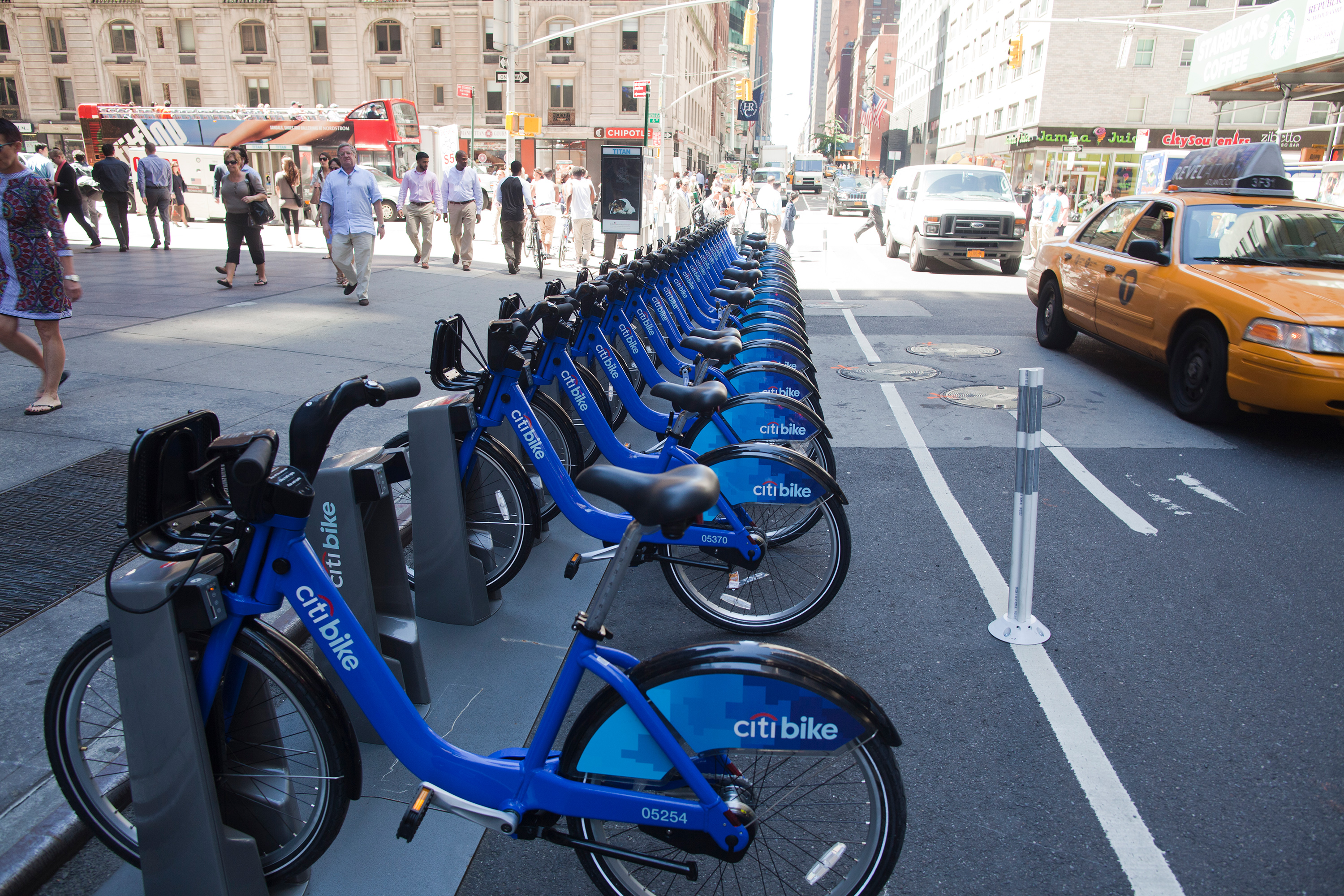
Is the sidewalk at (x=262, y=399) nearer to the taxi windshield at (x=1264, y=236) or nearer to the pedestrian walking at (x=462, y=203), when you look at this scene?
the pedestrian walking at (x=462, y=203)

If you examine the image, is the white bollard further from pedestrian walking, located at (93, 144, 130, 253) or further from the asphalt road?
pedestrian walking, located at (93, 144, 130, 253)

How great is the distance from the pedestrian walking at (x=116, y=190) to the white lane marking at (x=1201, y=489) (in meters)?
17.1

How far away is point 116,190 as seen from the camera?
635 inches

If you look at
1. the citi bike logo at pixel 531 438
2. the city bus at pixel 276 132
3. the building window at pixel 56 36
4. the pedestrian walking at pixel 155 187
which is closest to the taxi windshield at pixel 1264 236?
the citi bike logo at pixel 531 438

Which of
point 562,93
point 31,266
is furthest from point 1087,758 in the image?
point 562,93

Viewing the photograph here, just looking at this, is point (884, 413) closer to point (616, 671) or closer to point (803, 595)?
point (803, 595)

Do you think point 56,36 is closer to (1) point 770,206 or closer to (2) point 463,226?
(1) point 770,206

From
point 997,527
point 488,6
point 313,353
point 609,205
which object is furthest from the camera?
point 488,6

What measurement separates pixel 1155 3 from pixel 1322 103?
1046 cm

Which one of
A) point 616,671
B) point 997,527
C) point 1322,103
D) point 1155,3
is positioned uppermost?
point 1155,3

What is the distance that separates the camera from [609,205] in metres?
17.9

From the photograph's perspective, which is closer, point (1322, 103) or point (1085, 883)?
point (1085, 883)

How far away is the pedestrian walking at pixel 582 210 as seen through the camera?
16969 mm

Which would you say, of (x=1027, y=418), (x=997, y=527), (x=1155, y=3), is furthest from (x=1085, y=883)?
(x=1155, y=3)
